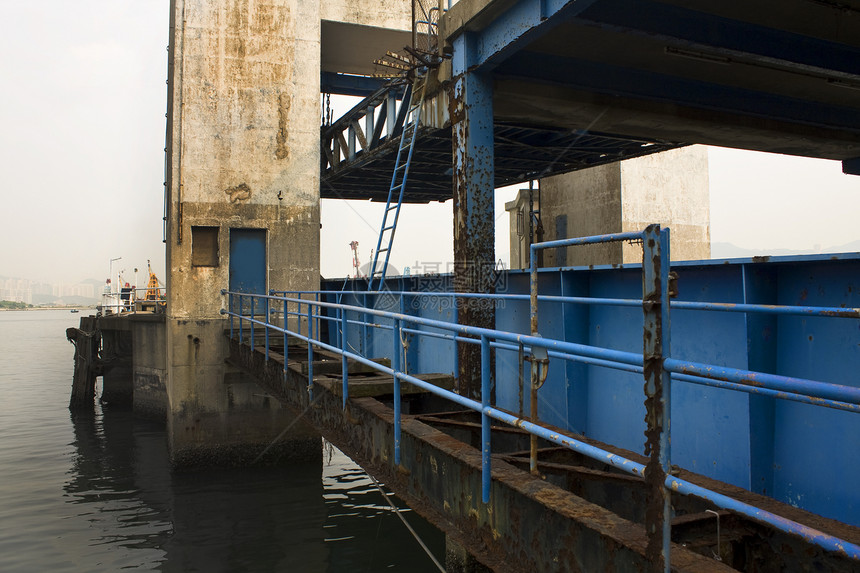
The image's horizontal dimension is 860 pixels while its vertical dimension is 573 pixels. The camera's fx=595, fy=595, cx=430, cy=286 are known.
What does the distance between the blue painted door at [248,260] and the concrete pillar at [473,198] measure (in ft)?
19.6

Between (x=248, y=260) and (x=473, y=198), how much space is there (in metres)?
6.44

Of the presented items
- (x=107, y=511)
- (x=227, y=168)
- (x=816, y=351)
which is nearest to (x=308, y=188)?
(x=227, y=168)

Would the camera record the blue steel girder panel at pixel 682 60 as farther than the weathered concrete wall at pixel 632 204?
No

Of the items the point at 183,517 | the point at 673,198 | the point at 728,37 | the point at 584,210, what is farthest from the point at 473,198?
the point at 673,198

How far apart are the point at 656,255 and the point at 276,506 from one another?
1035cm

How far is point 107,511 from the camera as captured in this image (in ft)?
36.1

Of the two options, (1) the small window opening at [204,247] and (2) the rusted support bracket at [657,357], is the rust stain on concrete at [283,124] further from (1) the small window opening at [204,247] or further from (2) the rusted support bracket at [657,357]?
(2) the rusted support bracket at [657,357]

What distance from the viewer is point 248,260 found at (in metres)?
13.1

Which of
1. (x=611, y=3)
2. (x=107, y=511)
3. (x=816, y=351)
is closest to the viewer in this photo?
(x=816, y=351)

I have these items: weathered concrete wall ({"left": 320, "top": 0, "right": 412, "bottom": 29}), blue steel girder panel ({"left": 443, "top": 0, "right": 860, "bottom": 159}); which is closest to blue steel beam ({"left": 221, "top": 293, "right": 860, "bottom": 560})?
blue steel girder panel ({"left": 443, "top": 0, "right": 860, "bottom": 159})

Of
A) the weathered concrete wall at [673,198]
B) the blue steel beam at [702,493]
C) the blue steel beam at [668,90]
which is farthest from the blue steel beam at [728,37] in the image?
the weathered concrete wall at [673,198]

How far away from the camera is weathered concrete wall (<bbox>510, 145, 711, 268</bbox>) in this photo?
61.8 ft

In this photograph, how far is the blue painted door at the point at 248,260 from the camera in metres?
12.9

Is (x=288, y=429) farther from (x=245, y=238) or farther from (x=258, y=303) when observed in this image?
(x=245, y=238)
